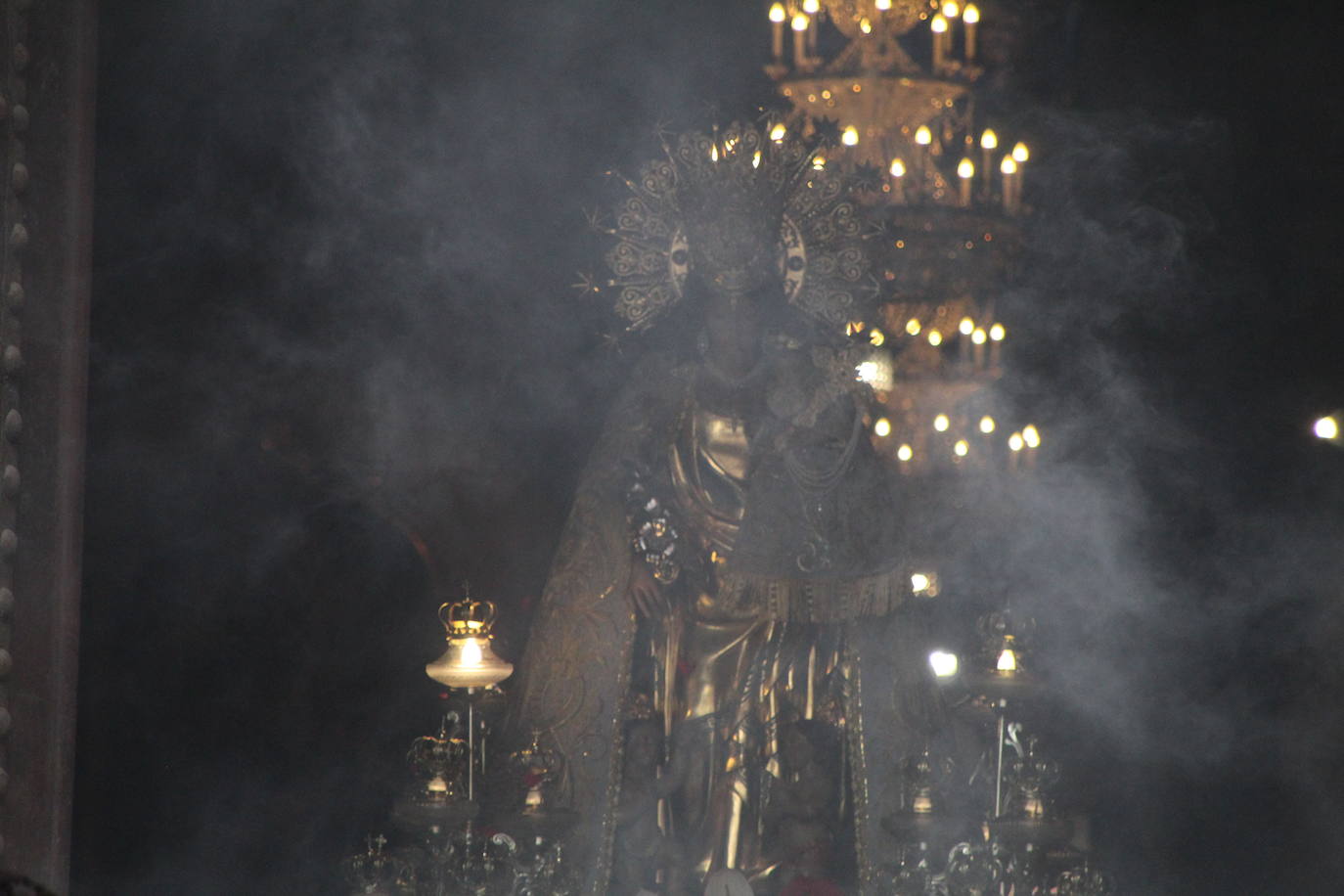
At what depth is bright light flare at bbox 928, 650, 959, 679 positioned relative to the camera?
547 centimetres

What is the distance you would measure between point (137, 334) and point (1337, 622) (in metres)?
3.42

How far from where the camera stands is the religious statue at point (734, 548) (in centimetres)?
525

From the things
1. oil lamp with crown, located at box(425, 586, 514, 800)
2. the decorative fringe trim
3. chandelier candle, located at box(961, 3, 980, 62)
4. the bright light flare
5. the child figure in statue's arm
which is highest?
chandelier candle, located at box(961, 3, 980, 62)

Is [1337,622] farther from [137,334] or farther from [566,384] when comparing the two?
[137,334]

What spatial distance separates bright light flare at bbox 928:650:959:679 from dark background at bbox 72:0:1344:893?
19.5 inches

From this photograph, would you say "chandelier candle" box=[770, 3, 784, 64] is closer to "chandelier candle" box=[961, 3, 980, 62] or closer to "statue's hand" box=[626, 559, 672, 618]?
"chandelier candle" box=[961, 3, 980, 62]

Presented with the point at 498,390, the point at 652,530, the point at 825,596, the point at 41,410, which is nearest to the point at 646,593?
the point at 652,530

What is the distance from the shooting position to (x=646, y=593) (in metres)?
5.39

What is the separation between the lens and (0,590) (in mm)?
3525

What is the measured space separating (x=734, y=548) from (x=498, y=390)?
93 centimetres

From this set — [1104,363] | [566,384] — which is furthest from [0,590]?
[1104,363]

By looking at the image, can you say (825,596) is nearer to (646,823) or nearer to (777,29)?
(646,823)

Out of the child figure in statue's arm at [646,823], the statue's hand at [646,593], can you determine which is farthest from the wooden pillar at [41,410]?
the statue's hand at [646,593]

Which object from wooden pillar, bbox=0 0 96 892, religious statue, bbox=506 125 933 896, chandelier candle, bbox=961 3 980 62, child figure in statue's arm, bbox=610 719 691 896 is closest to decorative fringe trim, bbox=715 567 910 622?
religious statue, bbox=506 125 933 896
